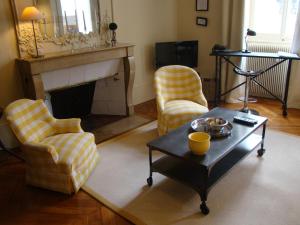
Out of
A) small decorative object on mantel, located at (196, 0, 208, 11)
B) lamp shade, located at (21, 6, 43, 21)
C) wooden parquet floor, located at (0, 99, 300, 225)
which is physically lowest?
wooden parquet floor, located at (0, 99, 300, 225)

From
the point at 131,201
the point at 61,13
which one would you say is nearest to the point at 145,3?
the point at 61,13

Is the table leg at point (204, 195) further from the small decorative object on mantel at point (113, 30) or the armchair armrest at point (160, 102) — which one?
the small decorative object on mantel at point (113, 30)

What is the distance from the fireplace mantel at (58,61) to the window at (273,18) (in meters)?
2.03

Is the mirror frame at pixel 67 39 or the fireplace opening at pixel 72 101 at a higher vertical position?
the mirror frame at pixel 67 39

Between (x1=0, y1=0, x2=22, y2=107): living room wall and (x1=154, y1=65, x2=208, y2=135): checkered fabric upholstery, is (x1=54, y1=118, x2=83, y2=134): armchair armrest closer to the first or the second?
(x1=0, y1=0, x2=22, y2=107): living room wall

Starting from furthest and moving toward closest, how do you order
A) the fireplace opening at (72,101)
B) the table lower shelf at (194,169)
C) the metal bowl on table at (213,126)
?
the fireplace opening at (72,101)
the metal bowl on table at (213,126)
the table lower shelf at (194,169)

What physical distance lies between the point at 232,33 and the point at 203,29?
1.86ft

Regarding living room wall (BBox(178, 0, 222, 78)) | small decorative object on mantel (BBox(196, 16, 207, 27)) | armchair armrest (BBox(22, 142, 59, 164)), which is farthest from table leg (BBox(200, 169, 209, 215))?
small decorative object on mantel (BBox(196, 16, 207, 27))

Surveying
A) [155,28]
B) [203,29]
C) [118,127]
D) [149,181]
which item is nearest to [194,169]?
[149,181]

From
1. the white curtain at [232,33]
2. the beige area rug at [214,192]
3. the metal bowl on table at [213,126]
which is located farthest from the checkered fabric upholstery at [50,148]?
the white curtain at [232,33]

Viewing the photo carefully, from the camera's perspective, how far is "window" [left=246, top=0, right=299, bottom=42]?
13.8 feet

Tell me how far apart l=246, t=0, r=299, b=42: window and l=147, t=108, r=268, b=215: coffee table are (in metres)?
2.19

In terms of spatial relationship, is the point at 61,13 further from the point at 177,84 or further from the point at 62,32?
the point at 177,84

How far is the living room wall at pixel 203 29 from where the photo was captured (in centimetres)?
457
